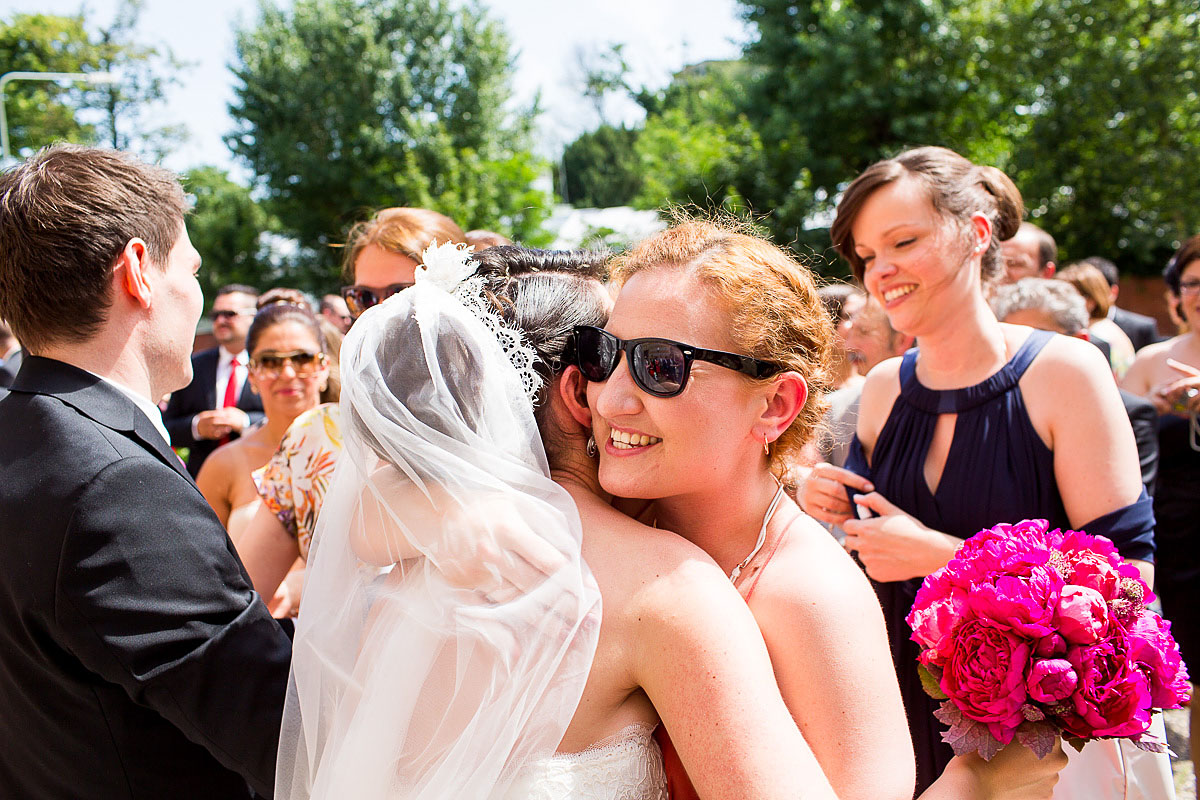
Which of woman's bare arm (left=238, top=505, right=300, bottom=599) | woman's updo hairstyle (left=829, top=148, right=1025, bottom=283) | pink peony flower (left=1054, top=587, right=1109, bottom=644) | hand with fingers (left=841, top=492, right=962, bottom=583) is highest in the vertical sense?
woman's updo hairstyle (left=829, top=148, right=1025, bottom=283)

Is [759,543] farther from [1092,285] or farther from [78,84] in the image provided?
[78,84]

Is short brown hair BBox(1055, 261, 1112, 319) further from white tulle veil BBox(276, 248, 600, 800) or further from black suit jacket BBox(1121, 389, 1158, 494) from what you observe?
white tulle veil BBox(276, 248, 600, 800)

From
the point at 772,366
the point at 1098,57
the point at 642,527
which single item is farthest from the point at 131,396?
the point at 1098,57

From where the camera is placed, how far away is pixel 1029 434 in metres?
2.61

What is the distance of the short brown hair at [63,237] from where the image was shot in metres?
1.88

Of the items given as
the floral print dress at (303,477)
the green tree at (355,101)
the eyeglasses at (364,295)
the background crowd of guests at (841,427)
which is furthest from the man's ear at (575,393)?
the green tree at (355,101)

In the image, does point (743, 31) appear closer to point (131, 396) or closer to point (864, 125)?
point (864, 125)

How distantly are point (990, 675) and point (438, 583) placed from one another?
3.41 ft

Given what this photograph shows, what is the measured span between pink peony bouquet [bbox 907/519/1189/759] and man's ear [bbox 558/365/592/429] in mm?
839

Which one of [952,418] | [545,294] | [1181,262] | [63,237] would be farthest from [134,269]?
[1181,262]

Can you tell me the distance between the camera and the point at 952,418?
9.21 feet

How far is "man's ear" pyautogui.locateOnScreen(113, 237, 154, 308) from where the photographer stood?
197 cm

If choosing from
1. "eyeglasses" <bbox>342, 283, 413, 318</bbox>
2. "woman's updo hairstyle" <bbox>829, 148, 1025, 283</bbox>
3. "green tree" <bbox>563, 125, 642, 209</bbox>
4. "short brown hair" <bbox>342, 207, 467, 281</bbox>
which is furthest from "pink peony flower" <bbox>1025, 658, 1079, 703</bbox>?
"green tree" <bbox>563, 125, 642, 209</bbox>

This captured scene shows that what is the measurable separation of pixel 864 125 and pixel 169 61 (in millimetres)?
29491
